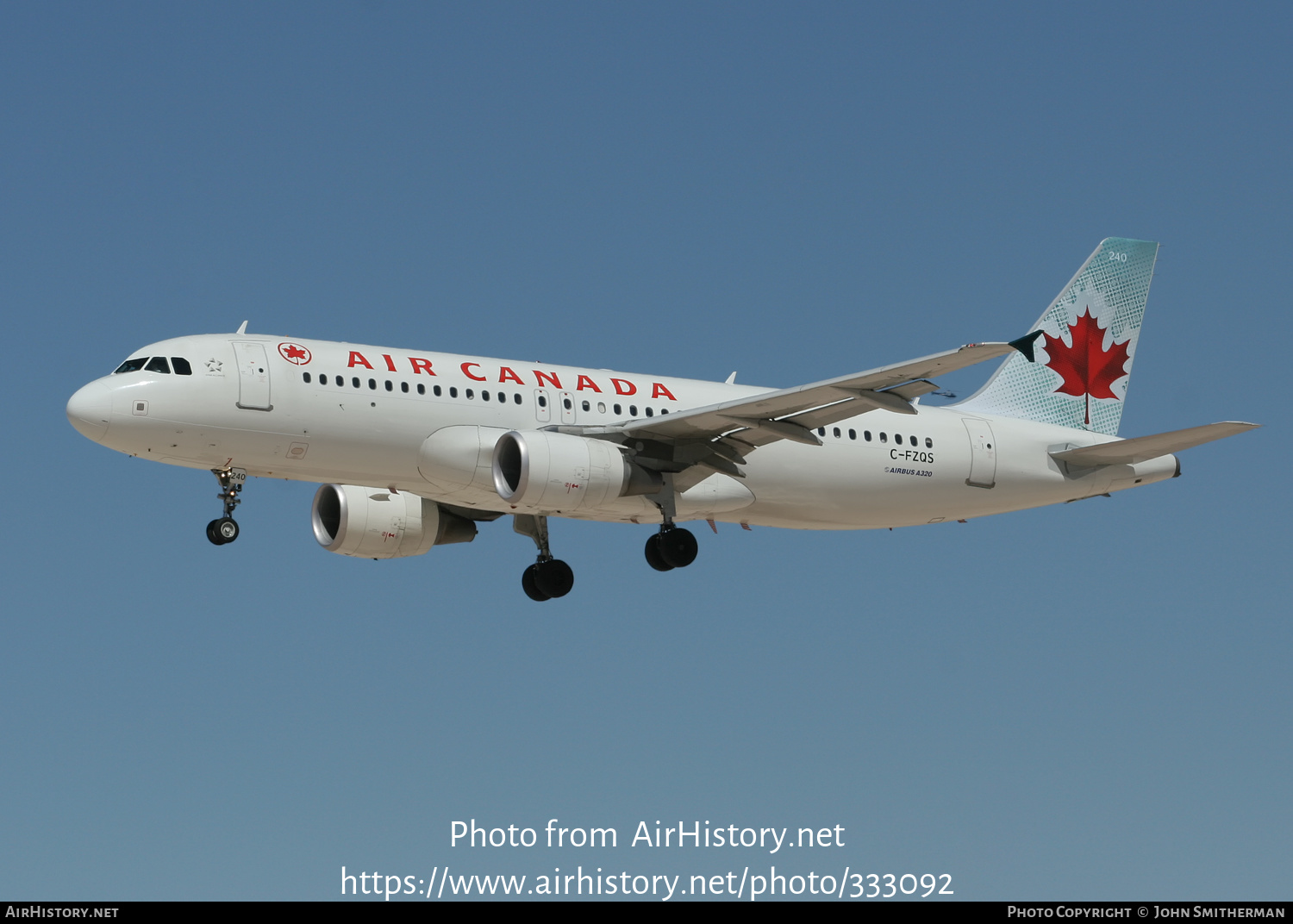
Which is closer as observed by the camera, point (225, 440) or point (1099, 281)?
point (225, 440)

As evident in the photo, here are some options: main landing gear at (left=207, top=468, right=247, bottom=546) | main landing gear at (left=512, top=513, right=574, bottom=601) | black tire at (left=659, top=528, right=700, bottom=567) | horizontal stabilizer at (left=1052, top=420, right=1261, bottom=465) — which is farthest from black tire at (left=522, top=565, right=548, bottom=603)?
horizontal stabilizer at (left=1052, top=420, right=1261, bottom=465)

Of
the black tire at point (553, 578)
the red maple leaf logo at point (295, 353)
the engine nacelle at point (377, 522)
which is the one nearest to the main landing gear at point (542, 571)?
the black tire at point (553, 578)

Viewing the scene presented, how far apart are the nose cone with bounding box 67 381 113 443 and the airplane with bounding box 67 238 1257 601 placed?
0.04 m

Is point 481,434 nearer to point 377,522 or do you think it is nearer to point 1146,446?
point 377,522

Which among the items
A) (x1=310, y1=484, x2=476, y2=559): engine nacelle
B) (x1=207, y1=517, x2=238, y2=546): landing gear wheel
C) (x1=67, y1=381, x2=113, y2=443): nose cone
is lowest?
(x1=207, y1=517, x2=238, y2=546): landing gear wheel

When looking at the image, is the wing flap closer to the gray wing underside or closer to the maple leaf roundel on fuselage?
the gray wing underside

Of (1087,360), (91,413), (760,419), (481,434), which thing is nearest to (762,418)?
(760,419)

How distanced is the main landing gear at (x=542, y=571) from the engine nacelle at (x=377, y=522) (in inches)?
70.5

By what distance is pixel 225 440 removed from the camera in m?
34.3

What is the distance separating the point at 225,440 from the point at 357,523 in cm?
620

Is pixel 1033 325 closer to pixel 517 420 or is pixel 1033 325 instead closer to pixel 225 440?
pixel 517 420

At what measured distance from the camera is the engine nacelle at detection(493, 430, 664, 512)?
35250 millimetres

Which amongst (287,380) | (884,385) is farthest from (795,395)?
(287,380)

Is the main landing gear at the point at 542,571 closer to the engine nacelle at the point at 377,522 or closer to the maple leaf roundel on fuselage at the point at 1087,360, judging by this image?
the engine nacelle at the point at 377,522
